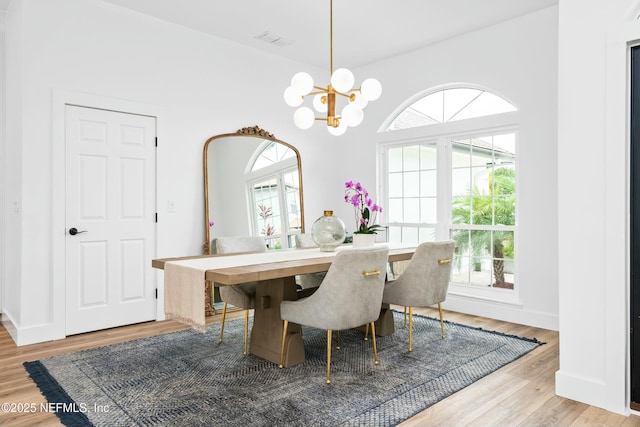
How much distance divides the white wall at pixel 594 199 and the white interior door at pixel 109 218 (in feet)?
11.4

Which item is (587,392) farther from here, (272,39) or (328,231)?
(272,39)

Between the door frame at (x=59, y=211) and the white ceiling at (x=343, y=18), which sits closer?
the door frame at (x=59, y=211)

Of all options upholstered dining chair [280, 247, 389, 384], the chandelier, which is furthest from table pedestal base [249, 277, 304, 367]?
the chandelier

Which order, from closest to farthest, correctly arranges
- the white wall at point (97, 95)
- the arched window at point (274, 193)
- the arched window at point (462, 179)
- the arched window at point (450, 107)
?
1. the white wall at point (97, 95)
2. the arched window at point (462, 179)
3. the arched window at point (450, 107)
4. the arched window at point (274, 193)

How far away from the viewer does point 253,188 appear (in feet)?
16.1

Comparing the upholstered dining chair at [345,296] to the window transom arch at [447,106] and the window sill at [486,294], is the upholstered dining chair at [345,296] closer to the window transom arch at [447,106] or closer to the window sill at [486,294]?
the window sill at [486,294]

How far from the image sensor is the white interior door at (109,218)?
12.2 feet

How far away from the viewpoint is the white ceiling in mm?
3865

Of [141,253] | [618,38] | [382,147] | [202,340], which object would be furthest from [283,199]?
[618,38]

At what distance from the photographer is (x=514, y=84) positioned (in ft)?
13.7

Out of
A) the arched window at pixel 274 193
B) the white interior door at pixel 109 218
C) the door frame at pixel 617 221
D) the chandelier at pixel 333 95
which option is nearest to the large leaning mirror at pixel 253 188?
the arched window at pixel 274 193

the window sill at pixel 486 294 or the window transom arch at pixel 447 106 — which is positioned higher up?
the window transom arch at pixel 447 106

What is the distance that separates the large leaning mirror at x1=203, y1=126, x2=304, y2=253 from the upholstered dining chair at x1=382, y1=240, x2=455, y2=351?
211 cm

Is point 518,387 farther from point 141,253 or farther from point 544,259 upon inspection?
point 141,253
